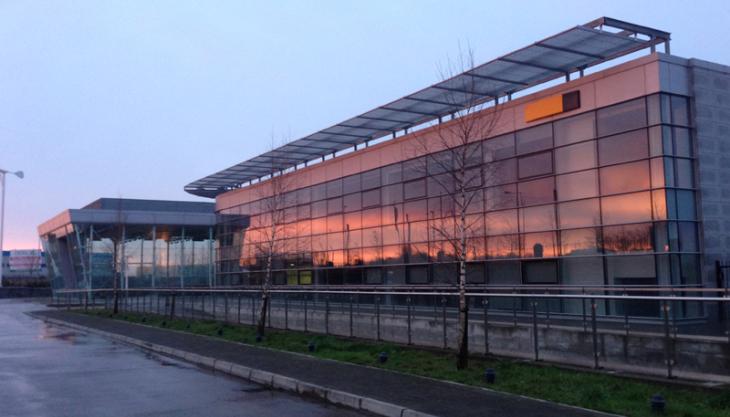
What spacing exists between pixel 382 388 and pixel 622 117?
14026 millimetres

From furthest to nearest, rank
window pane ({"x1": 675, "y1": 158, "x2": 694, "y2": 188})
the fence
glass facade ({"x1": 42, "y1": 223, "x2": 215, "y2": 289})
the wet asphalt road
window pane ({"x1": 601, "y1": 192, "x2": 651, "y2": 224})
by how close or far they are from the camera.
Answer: glass facade ({"x1": 42, "y1": 223, "x2": 215, "y2": 289}), window pane ({"x1": 601, "y1": 192, "x2": 651, "y2": 224}), window pane ({"x1": 675, "y1": 158, "x2": 694, "y2": 188}), the fence, the wet asphalt road

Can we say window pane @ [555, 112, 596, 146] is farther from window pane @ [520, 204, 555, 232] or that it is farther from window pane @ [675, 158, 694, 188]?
window pane @ [675, 158, 694, 188]

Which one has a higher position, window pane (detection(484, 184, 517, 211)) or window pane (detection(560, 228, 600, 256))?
window pane (detection(484, 184, 517, 211))

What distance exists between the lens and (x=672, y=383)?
35.9 feet

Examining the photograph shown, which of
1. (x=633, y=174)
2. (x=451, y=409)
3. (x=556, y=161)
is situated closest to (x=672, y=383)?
(x=451, y=409)

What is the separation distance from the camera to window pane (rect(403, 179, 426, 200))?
29594 millimetres

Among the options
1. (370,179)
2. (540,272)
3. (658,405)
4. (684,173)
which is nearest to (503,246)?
(540,272)

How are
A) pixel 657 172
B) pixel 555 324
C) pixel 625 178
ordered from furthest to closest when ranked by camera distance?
pixel 625 178
pixel 657 172
pixel 555 324

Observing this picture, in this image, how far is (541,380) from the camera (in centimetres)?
1142

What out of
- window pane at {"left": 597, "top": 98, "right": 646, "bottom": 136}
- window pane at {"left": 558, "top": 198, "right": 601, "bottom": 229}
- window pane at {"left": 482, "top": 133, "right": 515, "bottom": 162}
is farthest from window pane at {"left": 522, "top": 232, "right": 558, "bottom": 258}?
window pane at {"left": 597, "top": 98, "right": 646, "bottom": 136}

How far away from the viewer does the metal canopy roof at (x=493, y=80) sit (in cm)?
2044

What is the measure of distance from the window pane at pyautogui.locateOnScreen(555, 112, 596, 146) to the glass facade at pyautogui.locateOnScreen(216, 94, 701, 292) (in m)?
0.03

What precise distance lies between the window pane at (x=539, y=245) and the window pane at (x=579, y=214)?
696mm

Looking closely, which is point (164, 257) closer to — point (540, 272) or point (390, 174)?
point (390, 174)
